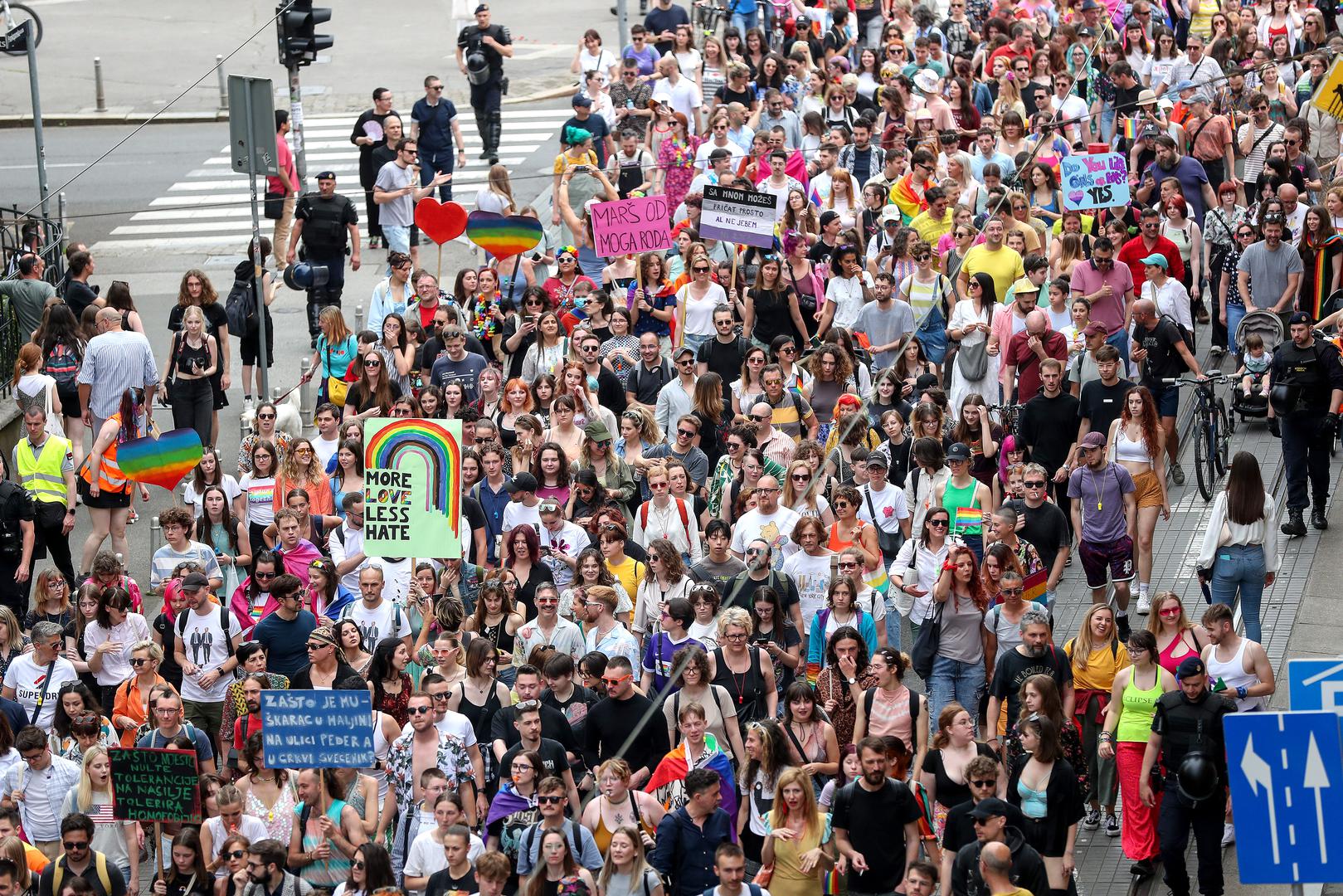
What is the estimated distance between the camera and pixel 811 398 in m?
16.8

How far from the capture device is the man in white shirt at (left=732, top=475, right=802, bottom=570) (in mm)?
14461

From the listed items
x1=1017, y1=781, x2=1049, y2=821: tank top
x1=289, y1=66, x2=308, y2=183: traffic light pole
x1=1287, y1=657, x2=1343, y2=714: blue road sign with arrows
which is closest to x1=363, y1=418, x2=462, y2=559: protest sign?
x1=1017, y1=781, x2=1049, y2=821: tank top

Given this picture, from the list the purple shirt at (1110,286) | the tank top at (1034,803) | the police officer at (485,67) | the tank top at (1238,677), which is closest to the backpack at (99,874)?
the tank top at (1034,803)

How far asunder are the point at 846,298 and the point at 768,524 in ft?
13.5

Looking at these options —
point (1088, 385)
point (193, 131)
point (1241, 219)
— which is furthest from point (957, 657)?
point (193, 131)

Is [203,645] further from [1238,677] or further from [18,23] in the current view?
[18,23]

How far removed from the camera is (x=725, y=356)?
687 inches

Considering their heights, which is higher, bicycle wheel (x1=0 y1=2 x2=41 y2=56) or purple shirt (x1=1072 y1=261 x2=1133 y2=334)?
bicycle wheel (x1=0 y1=2 x2=41 y2=56)

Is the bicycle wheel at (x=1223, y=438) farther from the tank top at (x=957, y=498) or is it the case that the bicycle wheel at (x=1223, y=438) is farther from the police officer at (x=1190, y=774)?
the police officer at (x=1190, y=774)

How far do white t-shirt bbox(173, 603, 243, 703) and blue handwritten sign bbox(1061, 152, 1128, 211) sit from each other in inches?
316

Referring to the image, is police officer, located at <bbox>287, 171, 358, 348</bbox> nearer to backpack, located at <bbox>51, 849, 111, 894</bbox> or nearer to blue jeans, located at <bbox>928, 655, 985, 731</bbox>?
blue jeans, located at <bbox>928, 655, 985, 731</bbox>

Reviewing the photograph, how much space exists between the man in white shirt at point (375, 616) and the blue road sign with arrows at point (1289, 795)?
600 centimetres

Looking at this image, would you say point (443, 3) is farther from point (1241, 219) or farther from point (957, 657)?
point (957, 657)

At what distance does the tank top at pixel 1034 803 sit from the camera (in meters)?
11.7
